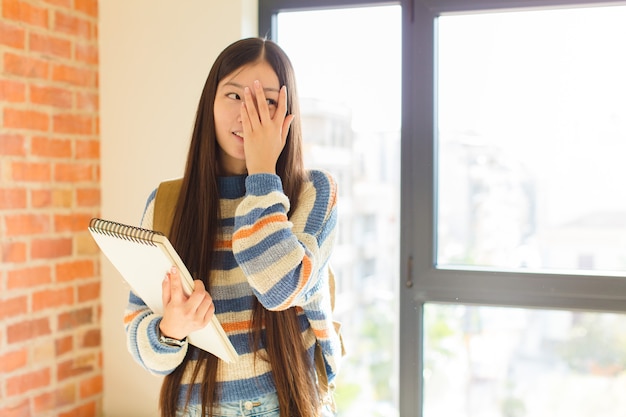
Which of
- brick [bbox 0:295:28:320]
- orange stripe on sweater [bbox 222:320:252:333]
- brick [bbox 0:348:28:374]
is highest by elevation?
orange stripe on sweater [bbox 222:320:252:333]

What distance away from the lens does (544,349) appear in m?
1.95

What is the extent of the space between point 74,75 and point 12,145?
0.33 meters

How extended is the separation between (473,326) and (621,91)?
2.56ft

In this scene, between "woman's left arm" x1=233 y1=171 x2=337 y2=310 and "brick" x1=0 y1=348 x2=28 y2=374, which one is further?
"brick" x1=0 y1=348 x2=28 y2=374

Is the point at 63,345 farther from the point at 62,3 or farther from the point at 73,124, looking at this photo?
the point at 62,3

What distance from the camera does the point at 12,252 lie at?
1870mm

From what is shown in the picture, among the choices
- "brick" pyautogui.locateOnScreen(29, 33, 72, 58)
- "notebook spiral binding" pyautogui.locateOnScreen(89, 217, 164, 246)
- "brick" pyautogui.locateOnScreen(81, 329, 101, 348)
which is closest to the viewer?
"notebook spiral binding" pyautogui.locateOnScreen(89, 217, 164, 246)

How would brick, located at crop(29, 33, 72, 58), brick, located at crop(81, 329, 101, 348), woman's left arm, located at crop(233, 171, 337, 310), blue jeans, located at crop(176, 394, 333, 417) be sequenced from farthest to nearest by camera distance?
brick, located at crop(81, 329, 101, 348)
brick, located at crop(29, 33, 72, 58)
blue jeans, located at crop(176, 394, 333, 417)
woman's left arm, located at crop(233, 171, 337, 310)

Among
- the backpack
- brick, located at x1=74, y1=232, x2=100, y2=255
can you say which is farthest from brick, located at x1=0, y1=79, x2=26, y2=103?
the backpack

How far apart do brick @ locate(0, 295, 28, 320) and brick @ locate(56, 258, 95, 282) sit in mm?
142

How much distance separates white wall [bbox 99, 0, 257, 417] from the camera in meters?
2.02

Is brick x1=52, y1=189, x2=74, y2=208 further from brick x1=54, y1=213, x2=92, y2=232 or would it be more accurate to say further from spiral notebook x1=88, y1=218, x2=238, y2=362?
spiral notebook x1=88, y1=218, x2=238, y2=362

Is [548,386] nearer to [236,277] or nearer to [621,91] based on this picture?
[621,91]

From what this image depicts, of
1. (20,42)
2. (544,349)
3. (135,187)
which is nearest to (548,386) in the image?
(544,349)
